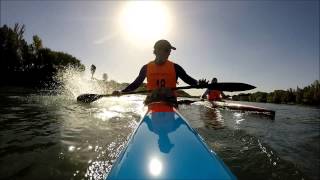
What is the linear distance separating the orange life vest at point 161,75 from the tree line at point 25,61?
41227 mm

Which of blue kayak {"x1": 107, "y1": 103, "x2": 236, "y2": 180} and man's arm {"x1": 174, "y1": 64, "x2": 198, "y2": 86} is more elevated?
man's arm {"x1": 174, "y1": 64, "x2": 198, "y2": 86}

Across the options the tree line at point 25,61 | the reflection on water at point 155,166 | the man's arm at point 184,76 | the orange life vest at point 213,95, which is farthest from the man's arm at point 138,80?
the tree line at point 25,61

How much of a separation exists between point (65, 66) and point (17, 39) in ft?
42.2

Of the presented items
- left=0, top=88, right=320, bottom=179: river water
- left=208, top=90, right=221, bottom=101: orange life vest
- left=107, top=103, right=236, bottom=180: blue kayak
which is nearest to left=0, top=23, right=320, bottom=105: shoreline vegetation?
left=208, top=90, right=221, bottom=101: orange life vest

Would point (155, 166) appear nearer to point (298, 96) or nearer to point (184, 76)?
point (184, 76)

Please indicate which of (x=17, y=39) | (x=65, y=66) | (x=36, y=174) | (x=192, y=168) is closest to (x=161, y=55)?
(x=36, y=174)

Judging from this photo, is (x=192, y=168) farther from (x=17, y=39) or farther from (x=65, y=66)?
(x=65, y=66)

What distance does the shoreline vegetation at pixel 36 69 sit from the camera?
3920 centimetres

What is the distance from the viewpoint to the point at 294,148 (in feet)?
22.7

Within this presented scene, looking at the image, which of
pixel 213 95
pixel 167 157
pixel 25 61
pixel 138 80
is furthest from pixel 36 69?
pixel 167 157

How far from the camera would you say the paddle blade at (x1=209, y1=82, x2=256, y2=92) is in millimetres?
6465

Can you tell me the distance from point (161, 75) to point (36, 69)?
165 ft

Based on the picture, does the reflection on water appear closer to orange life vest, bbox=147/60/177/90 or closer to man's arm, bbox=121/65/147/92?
orange life vest, bbox=147/60/177/90

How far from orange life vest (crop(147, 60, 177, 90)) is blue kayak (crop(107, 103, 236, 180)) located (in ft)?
9.01
